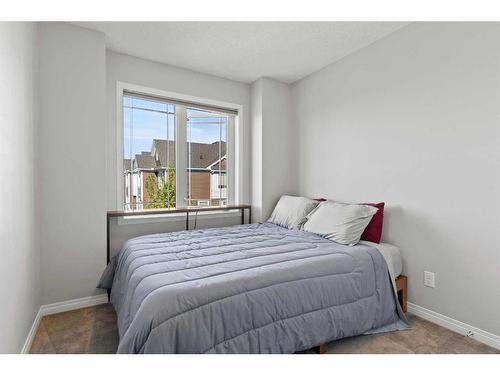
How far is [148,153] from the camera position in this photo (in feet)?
10.0

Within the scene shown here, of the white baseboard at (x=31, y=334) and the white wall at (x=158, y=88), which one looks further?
the white wall at (x=158, y=88)

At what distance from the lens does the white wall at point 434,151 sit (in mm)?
1804

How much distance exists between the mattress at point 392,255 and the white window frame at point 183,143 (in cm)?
185

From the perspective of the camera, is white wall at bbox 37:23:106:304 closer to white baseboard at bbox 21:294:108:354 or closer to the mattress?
white baseboard at bbox 21:294:108:354

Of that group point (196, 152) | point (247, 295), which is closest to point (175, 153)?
point (196, 152)

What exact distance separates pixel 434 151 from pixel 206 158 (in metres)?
2.43

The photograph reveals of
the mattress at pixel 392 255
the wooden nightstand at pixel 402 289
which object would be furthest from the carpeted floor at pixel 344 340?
the mattress at pixel 392 255

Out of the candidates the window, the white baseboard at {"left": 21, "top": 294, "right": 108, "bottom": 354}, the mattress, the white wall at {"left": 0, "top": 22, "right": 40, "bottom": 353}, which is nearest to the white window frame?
the window

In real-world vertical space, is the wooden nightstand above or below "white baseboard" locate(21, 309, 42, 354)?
above

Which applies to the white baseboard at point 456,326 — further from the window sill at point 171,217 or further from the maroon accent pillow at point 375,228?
the window sill at point 171,217

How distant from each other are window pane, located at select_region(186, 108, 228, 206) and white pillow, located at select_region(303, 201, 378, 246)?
1462mm

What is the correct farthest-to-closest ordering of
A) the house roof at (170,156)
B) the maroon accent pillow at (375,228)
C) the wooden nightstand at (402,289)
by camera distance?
the house roof at (170,156) < the maroon accent pillow at (375,228) < the wooden nightstand at (402,289)

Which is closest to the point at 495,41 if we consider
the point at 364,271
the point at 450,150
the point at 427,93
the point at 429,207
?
the point at 427,93

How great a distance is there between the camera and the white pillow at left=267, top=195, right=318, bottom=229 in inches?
113
